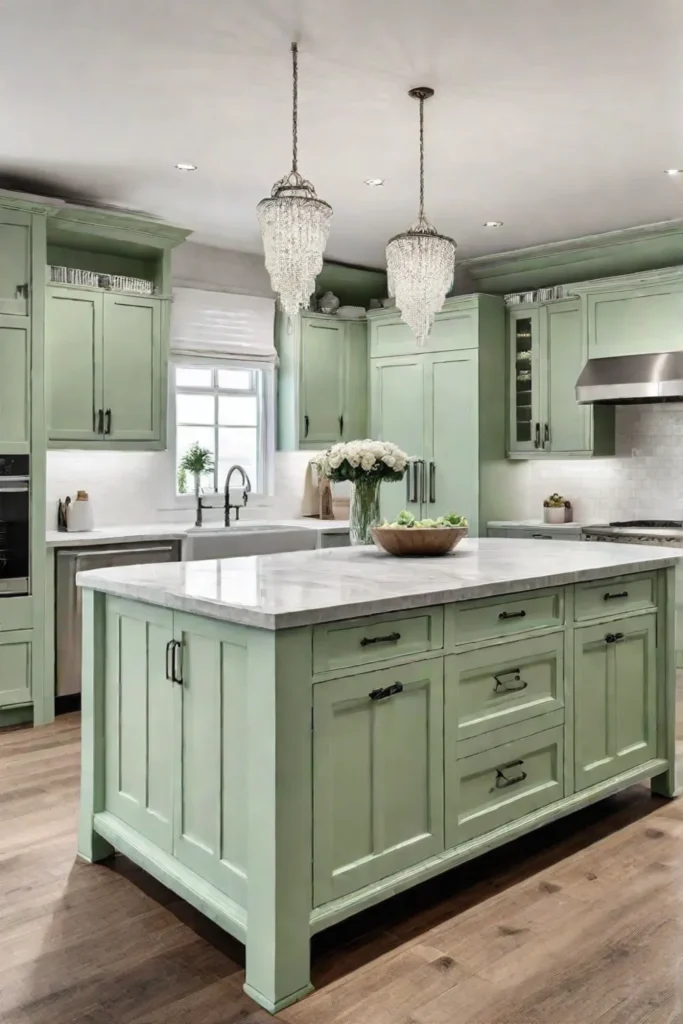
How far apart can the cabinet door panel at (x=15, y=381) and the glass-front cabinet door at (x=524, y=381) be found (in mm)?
3359

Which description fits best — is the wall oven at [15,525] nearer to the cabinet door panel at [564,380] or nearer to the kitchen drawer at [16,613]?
the kitchen drawer at [16,613]

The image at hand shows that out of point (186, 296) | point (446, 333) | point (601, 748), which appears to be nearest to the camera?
point (601, 748)

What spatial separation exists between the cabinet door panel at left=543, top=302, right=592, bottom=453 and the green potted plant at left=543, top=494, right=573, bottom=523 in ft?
1.31

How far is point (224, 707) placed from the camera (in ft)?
7.63

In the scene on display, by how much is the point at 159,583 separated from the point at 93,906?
0.95 m

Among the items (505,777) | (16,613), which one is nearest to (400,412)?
(16,613)

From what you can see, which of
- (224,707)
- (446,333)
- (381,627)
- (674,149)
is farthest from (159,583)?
(446,333)

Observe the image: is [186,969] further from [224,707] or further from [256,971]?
[224,707]

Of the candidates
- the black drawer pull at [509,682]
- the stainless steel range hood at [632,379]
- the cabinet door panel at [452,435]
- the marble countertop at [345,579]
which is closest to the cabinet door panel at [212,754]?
the marble countertop at [345,579]

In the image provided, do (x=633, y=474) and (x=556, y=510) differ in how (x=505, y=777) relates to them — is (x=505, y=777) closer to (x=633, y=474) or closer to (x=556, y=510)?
(x=556, y=510)

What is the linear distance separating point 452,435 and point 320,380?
40.7 inches

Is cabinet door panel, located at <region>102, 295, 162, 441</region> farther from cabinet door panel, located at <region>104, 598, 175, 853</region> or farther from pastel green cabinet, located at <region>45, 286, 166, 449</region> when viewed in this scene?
cabinet door panel, located at <region>104, 598, 175, 853</region>

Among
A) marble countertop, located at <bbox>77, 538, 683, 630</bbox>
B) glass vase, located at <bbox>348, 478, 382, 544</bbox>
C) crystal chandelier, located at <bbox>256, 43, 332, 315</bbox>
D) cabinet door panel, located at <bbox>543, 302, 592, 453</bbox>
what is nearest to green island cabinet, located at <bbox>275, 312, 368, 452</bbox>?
cabinet door panel, located at <bbox>543, 302, 592, 453</bbox>

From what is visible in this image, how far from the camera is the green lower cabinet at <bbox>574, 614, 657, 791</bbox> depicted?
10.1 feet
